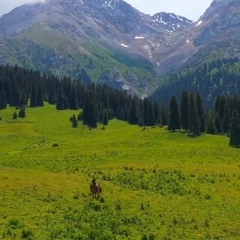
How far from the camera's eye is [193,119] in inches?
4102

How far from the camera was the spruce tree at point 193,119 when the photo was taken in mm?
102812

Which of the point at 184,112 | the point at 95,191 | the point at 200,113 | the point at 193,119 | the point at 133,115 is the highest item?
the point at 200,113

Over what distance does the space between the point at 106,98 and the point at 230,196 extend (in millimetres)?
145666

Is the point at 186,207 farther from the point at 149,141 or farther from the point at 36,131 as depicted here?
the point at 36,131

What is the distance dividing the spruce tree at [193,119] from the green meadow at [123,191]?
1147 centimetres

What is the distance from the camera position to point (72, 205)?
3738 centimetres

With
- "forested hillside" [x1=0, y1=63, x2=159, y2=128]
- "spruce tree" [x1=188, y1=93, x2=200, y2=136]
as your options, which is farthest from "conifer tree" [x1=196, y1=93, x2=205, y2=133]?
"forested hillside" [x1=0, y1=63, x2=159, y2=128]

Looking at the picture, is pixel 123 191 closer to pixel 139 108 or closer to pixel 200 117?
pixel 200 117

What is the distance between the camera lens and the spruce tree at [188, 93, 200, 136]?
103 meters

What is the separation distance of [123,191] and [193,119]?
61292 mm

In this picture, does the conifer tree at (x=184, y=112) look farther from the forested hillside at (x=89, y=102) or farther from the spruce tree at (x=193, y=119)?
the forested hillside at (x=89, y=102)

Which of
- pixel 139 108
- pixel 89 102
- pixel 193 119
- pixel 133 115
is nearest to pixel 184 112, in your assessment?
pixel 193 119

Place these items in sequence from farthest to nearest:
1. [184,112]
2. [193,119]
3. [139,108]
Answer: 1. [139,108]
2. [184,112]
3. [193,119]

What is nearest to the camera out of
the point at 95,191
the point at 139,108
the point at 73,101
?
the point at 95,191
